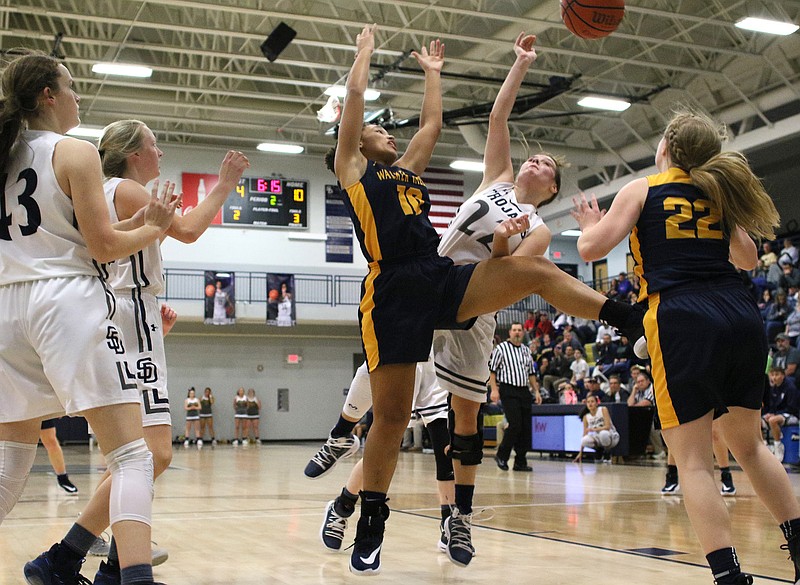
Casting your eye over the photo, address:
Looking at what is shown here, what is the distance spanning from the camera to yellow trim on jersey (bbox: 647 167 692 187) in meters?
3.11

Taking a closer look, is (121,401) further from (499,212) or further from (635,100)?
(635,100)

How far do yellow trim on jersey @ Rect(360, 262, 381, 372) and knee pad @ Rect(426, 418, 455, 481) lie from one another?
122 cm

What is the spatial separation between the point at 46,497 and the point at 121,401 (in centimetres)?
550

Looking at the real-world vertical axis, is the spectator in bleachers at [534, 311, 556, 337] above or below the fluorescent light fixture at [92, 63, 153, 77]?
below

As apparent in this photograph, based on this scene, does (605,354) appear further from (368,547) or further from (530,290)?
(368,547)

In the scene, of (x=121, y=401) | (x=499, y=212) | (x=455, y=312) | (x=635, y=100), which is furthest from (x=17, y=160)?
(x=635, y=100)

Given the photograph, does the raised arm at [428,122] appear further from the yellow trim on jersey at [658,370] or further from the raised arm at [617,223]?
the yellow trim on jersey at [658,370]

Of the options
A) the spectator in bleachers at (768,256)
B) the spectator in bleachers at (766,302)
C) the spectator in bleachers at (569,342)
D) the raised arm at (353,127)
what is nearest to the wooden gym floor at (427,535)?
the raised arm at (353,127)

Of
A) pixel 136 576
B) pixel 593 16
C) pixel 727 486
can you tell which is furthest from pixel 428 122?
pixel 727 486

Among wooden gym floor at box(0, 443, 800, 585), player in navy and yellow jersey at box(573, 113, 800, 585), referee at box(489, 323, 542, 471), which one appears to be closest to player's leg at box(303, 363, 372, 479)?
wooden gym floor at box(0, 443, 800, 585)

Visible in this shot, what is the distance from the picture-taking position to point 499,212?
4.07 m

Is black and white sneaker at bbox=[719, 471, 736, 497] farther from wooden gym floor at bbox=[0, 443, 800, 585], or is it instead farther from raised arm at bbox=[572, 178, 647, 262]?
raised arm at bbox=[572, 178, 647, 262]

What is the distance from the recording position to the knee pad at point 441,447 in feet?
15.3

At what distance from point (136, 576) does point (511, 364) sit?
31.4ft
